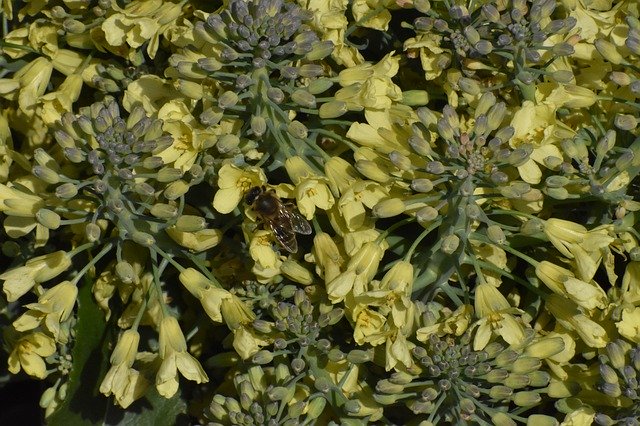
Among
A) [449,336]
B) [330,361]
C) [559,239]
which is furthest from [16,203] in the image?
[559,239]

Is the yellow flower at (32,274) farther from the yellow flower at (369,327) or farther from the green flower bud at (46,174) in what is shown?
the yellow flower at (369,327)

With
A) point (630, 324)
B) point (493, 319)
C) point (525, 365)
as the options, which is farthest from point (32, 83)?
point (630, 324)

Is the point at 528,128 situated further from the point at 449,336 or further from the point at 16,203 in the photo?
the point at 16,203

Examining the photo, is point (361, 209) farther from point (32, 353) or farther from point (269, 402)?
point (32, 353)

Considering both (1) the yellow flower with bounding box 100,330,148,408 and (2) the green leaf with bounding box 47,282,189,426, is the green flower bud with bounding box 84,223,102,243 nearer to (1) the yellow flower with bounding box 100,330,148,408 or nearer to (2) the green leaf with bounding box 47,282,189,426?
(1) the yellow flower with bounding box 100,330,148,408

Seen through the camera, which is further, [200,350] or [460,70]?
[200,350]

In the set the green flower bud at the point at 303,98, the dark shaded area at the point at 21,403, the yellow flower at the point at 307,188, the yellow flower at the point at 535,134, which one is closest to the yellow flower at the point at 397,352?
the yellow flower at the point at 307,188

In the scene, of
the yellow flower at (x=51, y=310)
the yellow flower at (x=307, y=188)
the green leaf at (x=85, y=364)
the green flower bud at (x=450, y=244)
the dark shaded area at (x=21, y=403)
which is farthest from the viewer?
the dark shaded area at (x=21, y=403)
